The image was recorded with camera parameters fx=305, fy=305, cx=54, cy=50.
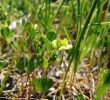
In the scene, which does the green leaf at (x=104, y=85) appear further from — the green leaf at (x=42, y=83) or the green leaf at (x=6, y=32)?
the green leaf at (x=6, y=32)

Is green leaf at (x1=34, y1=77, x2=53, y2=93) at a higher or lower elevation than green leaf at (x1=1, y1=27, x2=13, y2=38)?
lower

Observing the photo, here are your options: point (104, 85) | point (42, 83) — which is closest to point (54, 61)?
point (42, 83)

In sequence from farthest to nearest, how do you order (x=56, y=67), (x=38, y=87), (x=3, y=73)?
(x=56, y=67) → (x=3, y=73) → (x=38, y=87)

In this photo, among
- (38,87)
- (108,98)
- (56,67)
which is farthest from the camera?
(56,67)

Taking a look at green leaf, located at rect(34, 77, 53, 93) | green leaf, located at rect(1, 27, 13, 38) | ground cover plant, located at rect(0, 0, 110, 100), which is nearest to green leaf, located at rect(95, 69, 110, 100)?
ground cover plant, located at rect(0, 0, 110, 100)

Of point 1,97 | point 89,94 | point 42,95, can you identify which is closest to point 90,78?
point 89,94

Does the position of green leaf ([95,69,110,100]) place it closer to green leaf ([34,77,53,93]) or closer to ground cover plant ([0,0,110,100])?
ground cover plant ([0,0,110,100])

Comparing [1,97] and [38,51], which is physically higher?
[38,51]

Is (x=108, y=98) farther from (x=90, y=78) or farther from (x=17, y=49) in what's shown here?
(x=17, y=49)

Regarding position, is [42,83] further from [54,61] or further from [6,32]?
[6,32]

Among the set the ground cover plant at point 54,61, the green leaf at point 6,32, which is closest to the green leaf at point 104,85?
the ground cover plant at point 54,61

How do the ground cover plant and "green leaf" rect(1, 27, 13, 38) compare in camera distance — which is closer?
the ground cover plant
